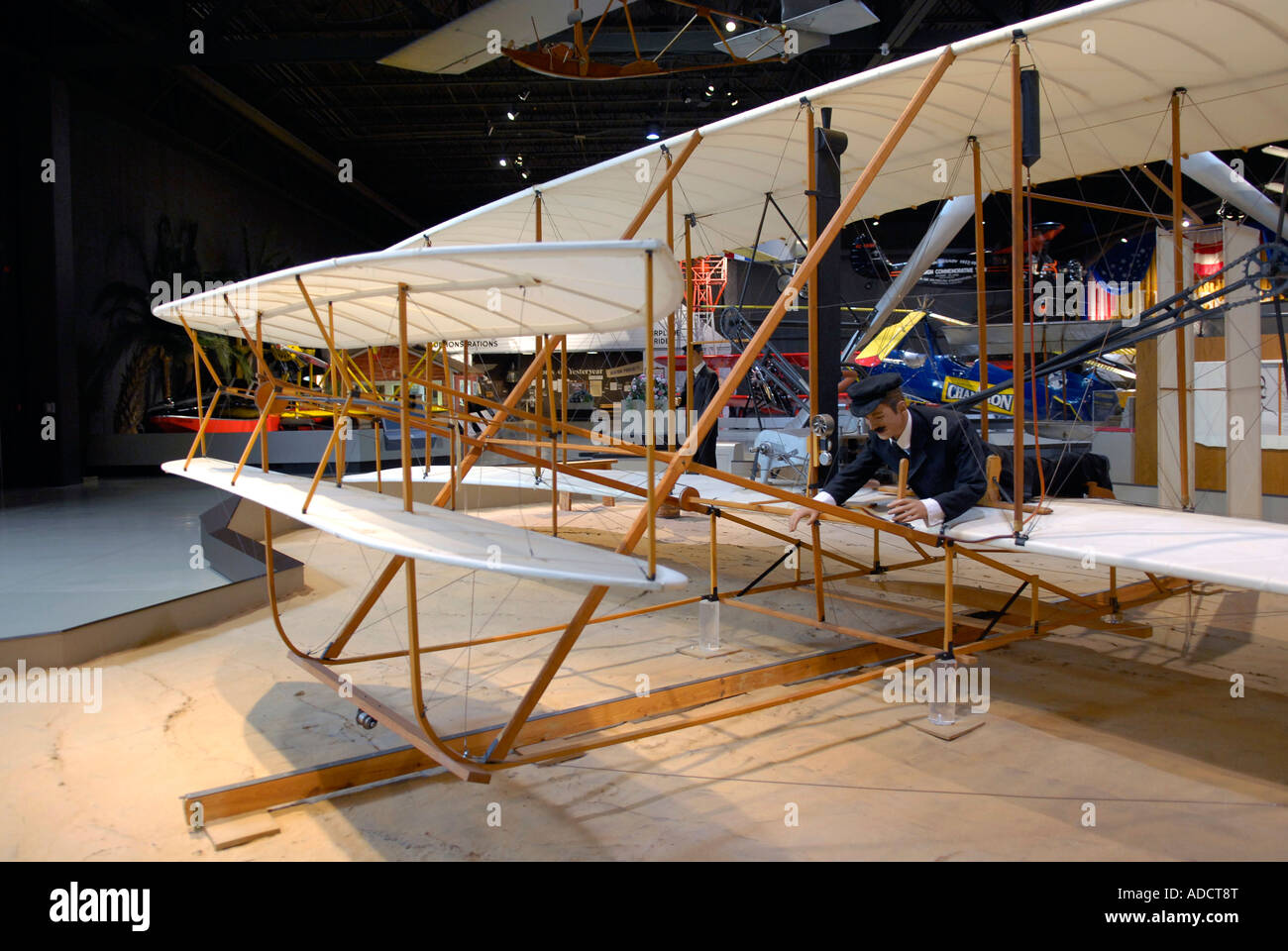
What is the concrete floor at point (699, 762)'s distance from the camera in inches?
92.6

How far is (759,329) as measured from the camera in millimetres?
3609

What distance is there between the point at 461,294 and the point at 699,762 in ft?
6.16

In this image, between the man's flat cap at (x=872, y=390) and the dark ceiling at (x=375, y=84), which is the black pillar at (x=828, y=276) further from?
the dark ceiling at (x=375, y=84)

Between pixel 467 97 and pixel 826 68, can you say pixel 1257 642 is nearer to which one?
pixel 826 68

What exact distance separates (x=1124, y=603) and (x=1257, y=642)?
81cm

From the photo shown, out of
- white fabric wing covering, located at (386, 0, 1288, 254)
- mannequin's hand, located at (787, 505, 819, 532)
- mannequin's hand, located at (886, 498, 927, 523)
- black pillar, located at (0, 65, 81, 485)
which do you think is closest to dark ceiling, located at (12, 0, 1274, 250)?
black pillar, located at (0, 65, 81, 485)

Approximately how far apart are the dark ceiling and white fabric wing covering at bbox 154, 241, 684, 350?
6833 mm

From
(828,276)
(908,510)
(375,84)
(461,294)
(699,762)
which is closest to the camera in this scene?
(461,294)

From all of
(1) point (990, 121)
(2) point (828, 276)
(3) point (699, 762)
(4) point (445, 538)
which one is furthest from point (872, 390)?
(4) point (445, 538)

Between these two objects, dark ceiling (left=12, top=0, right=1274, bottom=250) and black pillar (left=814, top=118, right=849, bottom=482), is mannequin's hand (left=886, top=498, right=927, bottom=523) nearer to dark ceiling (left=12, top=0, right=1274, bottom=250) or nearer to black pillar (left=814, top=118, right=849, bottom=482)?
black pillar (left=814, top=118, right=849, bottom=482)

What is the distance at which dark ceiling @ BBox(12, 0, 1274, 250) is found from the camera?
9.79 meters

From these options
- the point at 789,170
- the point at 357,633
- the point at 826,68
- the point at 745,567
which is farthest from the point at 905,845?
the point at 826,68

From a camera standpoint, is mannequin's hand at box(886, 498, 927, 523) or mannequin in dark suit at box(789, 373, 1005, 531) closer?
mannequin's hand at box(886, 498, 927, 523)

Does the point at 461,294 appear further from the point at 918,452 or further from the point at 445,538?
the point at 918,452
